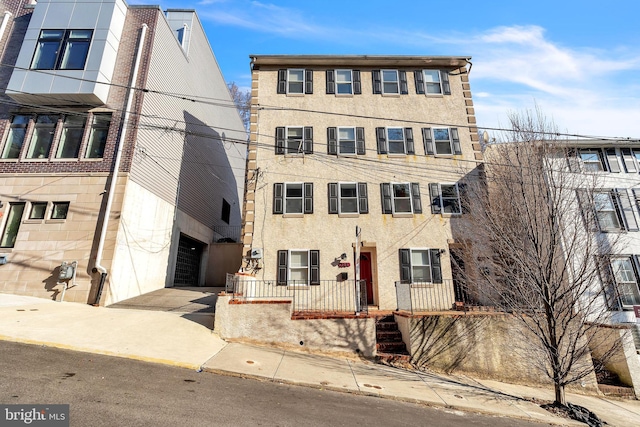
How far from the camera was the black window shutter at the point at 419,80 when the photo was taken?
1459 cm

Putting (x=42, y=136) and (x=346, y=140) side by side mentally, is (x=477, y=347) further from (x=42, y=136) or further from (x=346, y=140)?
(x=42, y=136)

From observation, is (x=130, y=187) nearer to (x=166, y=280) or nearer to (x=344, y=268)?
(x=166, y=280)

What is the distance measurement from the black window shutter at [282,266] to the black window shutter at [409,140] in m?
7.43

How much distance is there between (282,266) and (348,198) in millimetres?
4071

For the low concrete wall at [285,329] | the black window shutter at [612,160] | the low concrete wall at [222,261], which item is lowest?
the low concrete wall at [285,329]

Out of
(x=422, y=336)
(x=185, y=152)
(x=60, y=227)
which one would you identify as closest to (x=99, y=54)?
(x=185, y=152)

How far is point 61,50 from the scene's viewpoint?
12.4 meters

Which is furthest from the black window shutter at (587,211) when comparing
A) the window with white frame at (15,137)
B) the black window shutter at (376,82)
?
the window with white frame at (15,137)

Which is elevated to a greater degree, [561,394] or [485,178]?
[485,178]

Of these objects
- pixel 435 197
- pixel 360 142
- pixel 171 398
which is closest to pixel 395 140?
pixel 360 142

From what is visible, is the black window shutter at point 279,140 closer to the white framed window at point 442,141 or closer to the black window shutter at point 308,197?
the black window shutter at point 308,197

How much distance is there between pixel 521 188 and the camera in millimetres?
8039

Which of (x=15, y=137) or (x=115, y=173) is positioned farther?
(x=15, y=137)

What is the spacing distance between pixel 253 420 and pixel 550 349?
7.00 metres
